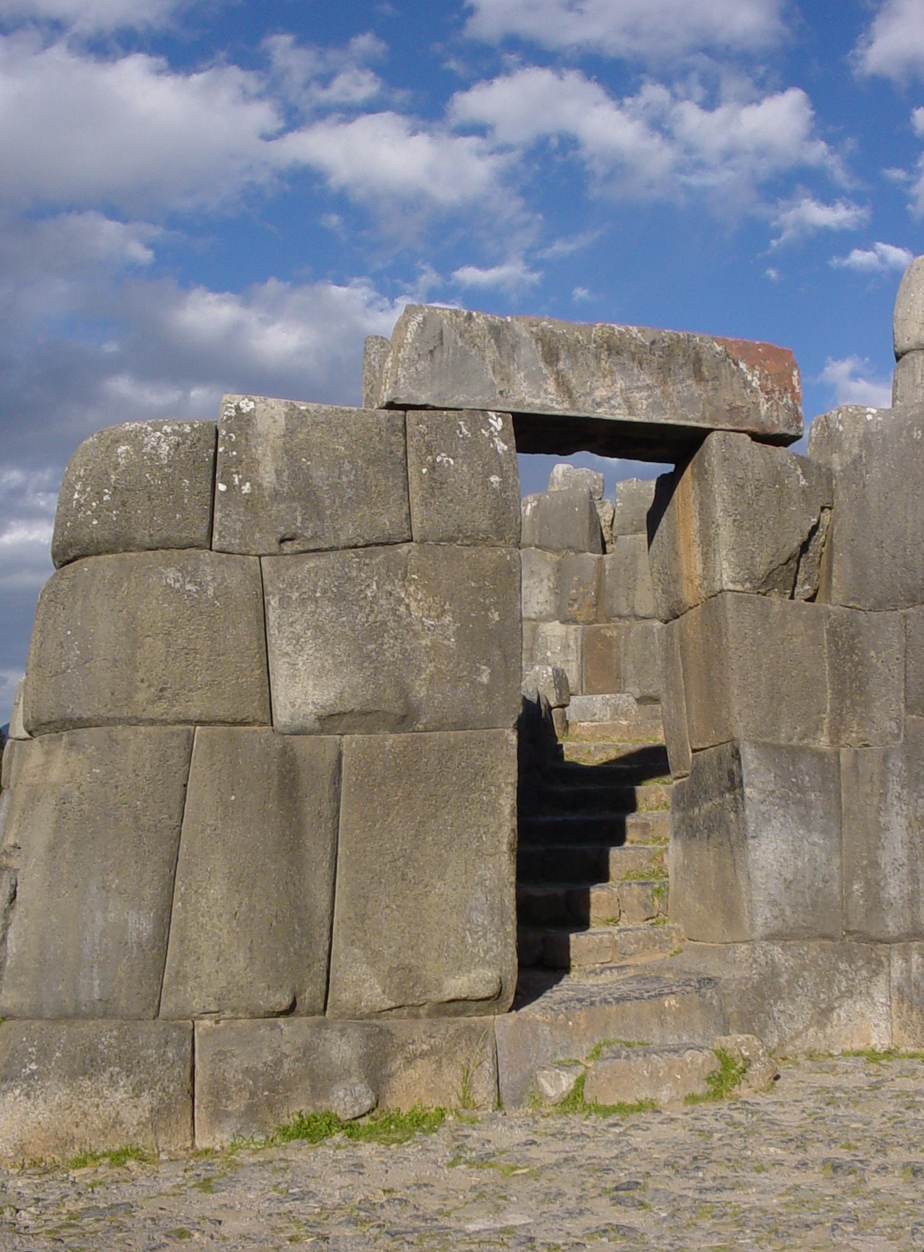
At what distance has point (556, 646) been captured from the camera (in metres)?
14.2

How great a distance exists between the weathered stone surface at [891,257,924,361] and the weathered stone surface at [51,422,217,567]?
13.6ft

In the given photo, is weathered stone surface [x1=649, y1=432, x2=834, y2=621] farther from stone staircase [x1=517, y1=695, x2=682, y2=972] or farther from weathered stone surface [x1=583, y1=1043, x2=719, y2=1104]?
weathered stone surface [x1=583, y1=1043, x2=719, y2=1104]

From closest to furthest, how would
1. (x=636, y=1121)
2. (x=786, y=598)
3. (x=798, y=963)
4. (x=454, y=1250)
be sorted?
(x=454, y=1250)
(x=636, y=1121)
(x=798, y=963)
(x=786, y=598)

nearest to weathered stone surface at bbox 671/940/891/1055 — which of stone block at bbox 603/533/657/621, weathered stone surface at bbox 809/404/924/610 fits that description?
weathered stone surface at bbox 809/404/924/610

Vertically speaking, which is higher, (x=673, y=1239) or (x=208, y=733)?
(x=208, y=733)

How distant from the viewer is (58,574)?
212 inches

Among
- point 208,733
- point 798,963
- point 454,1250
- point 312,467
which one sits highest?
point 312,467

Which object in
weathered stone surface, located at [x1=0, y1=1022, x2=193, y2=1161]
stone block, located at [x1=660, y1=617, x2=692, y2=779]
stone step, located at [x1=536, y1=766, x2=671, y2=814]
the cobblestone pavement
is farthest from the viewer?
stone step, located at [x1=536, y1=766, x2=671, y2=814]

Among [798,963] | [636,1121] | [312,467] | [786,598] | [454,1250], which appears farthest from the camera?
[786,598]

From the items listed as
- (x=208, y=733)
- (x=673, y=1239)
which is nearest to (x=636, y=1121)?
(x=673, y=1239)

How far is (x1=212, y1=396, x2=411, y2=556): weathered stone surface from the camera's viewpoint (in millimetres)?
5430

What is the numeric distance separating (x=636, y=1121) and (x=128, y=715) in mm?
2535

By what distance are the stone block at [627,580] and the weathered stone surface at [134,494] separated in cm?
884

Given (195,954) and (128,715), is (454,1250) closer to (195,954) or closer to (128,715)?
(195,954)
